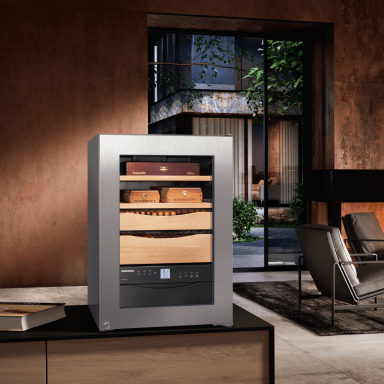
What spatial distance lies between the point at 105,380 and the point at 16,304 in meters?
0.51

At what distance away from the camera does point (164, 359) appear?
1892 mm

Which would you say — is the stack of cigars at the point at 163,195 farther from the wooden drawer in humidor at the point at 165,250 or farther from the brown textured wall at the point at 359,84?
the brown textured wall at the point at 359,84

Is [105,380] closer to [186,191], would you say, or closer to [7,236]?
[186,191]

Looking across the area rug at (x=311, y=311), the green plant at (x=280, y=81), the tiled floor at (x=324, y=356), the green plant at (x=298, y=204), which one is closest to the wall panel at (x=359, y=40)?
the green plant at (x=280, y=81)

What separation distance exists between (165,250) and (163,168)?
0.32 meters

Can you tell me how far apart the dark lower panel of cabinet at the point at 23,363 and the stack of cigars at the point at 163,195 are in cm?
62

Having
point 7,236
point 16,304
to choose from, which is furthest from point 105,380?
point 7,236

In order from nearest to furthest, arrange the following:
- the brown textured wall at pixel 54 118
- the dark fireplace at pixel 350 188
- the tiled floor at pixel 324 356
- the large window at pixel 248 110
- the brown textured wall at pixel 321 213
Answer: the tiled floor at pixel 324 356 < the brown textured wall at pixel 54 118 < the dark fireplace at pixel 350 188 < the large window at pixel 248 110 < the brown textured wall at pixel 321 213

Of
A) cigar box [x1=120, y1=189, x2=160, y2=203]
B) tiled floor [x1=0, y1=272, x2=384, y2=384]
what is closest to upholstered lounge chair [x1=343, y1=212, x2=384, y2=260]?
tiled floor [x1=0, y1=272, x2=384, y2=384]

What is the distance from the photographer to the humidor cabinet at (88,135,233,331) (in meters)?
1.86

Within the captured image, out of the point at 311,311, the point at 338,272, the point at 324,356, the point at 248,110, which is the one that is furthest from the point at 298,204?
the point at 324,356

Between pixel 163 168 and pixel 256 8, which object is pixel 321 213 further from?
pixel 163 168

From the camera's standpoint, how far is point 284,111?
23.7 ft

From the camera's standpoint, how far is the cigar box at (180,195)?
1.95m
